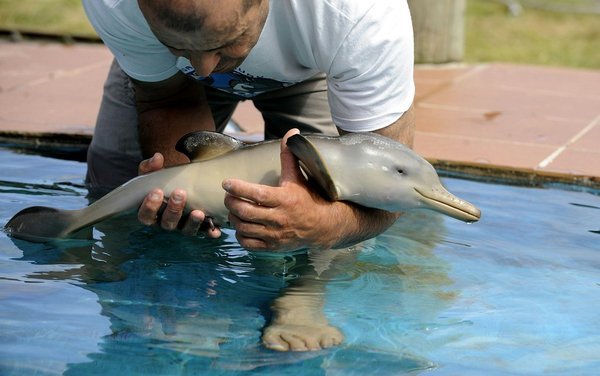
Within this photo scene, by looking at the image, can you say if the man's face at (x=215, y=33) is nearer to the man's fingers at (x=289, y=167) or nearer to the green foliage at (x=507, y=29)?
the man's fingers at (x=289, y=167)

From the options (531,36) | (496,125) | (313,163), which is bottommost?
(531,36)

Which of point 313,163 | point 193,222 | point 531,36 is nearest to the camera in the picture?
point 313,163

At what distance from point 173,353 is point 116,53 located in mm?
1291

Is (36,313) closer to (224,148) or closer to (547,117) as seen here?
(224,148)

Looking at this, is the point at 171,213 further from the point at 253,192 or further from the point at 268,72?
the point at 268,72

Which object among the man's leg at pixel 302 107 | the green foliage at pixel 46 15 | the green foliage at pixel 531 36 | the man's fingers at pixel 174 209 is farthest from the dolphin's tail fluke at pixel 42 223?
the green foliage at pixel 531 36

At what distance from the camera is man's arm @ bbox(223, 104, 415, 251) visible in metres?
3.12

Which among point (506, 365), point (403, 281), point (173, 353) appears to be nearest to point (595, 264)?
point (403, 281)

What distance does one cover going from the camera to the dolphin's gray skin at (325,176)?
3.33 meters

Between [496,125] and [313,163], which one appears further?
[496,125]

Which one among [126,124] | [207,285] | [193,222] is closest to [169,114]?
[126,124]

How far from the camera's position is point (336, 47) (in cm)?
332

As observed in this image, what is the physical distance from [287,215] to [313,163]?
0.17m

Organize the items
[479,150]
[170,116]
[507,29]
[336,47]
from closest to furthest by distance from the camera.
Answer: [336,47]
[170,116]
[479,150]
[507,29]
